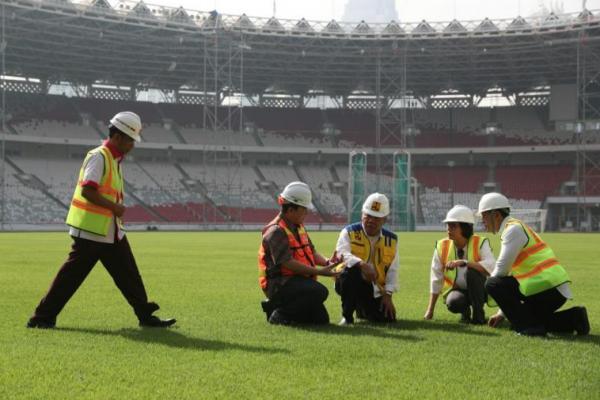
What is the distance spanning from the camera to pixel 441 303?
1000 centimetres

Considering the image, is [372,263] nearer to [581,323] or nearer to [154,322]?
[581,323]

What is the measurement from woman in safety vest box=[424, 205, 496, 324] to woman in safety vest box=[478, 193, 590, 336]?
0.57m

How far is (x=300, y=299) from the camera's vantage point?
729cm

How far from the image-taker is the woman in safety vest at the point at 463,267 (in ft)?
24.8

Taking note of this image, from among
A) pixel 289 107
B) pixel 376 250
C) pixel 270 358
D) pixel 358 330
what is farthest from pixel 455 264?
pixel 289 107

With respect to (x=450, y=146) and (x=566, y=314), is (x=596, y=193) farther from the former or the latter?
(x=566, y=314)

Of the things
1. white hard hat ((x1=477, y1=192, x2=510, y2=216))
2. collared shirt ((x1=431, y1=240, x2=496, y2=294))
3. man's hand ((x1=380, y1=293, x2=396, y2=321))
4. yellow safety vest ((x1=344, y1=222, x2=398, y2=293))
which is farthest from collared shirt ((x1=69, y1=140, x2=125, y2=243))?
white hard hat ((x1=477, y1=192, x2=510, y2=216))

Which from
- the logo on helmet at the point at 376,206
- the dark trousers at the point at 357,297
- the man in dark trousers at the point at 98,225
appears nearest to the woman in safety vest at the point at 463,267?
the dark trousers at the point at 357,297

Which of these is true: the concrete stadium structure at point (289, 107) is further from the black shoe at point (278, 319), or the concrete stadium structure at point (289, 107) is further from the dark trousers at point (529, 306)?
the dark trousers at point (529, 306)

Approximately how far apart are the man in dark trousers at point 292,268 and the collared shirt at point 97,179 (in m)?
1.43

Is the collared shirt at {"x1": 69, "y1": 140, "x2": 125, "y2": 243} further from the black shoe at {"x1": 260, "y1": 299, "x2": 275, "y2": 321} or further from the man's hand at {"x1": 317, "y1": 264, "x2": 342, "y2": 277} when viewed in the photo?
the man's hand at {"x1": 317, "y1": 264, "x2": 342, "y2": 277}

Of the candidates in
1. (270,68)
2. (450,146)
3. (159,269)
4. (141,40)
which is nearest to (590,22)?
(450,146)

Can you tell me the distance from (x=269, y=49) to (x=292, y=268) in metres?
49.9

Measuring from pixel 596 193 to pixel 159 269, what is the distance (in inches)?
1881
